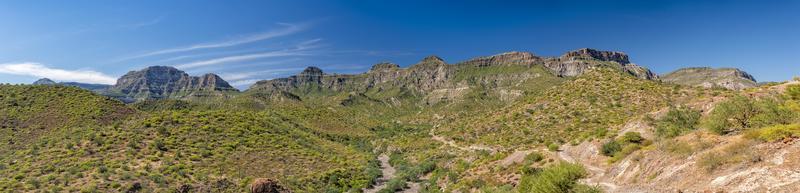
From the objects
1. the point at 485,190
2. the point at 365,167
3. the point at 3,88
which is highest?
the point at 3,88

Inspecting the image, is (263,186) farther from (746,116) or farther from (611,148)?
(746,116)

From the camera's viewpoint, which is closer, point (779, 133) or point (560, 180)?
point (779, 133)

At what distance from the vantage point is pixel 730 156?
603 inches

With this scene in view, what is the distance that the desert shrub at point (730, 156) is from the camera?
14.6 metres

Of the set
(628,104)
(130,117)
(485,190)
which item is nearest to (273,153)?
(130,117)

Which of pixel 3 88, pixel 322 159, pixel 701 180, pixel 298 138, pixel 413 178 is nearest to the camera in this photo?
pixel 701 180

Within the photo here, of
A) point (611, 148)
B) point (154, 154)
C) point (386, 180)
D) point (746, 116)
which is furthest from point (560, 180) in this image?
point (154, 154)

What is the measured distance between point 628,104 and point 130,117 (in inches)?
3469

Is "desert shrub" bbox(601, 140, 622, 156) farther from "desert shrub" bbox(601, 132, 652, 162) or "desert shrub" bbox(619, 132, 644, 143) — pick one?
"desert shrub" bbox(619, 132, 644, 143)

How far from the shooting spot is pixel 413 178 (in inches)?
2237

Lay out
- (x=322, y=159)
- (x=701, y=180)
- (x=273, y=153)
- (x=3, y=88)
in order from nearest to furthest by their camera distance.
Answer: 1. (x=701, y=180)
2. (x=273, y=153)
3. (x=322, y=159)
4. (x=3, y=88)

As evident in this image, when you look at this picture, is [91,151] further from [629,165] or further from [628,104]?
[628,104]

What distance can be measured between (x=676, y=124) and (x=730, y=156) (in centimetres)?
1854

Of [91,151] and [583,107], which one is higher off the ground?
[583,107]
